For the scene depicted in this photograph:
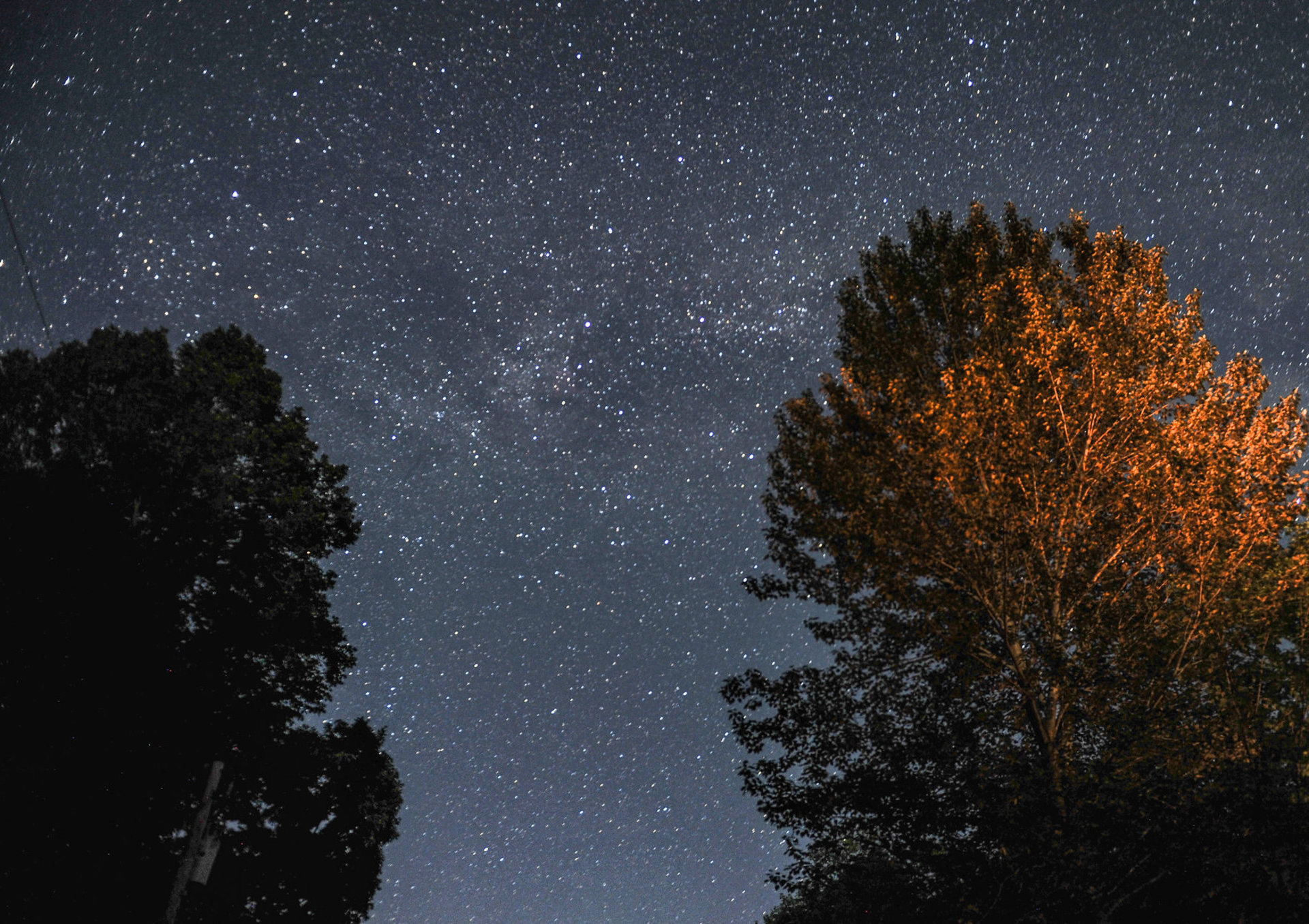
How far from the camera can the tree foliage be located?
21.1ft

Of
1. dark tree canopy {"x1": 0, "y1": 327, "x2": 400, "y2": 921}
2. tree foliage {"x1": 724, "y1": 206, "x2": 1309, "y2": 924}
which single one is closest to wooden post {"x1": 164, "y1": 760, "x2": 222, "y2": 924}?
dark tree canopy {"x1": 0, "y1": 327, "x2": 400, "y2": 921}

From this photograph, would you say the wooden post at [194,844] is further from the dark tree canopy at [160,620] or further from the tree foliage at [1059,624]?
the tree foliage at [1059,624]

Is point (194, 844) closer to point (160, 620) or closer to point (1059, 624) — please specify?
point (160, 620)

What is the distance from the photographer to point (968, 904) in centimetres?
676

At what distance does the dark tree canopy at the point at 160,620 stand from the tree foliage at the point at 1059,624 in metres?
10.9

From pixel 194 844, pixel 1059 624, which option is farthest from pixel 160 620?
pixel 1059 624

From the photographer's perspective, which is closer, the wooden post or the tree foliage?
the tree foliage

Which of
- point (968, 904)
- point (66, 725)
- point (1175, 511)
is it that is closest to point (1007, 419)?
point (1175, 511)

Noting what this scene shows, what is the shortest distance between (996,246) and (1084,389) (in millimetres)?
2892

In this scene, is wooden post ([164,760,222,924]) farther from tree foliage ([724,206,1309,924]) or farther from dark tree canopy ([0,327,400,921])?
tree foliage ([724,206,1309,924])

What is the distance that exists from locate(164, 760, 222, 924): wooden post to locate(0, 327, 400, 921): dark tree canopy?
0.78 ft

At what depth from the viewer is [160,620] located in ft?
44.0

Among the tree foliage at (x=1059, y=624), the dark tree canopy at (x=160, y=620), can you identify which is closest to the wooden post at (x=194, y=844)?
the dark tree canopy at (x=160, y=620)

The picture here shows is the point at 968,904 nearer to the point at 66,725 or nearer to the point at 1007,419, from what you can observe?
the point at 1007,419
